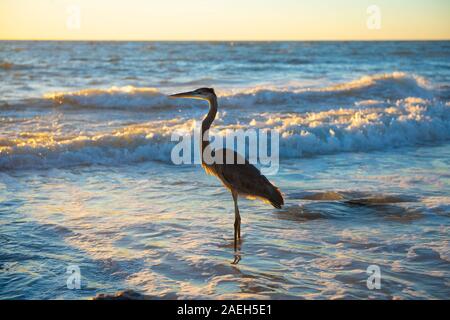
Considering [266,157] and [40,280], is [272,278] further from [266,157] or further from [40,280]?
[266,157]

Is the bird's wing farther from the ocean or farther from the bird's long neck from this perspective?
the ocean

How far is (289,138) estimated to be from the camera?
492 inches

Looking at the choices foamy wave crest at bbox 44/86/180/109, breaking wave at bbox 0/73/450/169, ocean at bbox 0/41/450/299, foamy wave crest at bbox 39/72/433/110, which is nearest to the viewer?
ocean at bbox 0/41/450/299

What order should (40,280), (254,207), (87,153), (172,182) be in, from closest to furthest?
(40,280)
(254,207)
(172,182)
(87,153)

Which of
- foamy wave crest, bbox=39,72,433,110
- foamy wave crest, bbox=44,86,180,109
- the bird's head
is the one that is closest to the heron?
the bird's head

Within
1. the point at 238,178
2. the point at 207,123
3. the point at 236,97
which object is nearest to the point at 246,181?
the point at 238,178

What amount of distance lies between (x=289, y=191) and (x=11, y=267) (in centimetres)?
441

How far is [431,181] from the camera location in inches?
360

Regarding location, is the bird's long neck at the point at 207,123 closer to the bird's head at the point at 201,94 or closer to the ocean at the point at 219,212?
the bird's head at the point at 201,94

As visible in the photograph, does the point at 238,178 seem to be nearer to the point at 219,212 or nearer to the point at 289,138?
the point at 219,212

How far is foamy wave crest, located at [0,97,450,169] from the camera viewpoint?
10750 mm

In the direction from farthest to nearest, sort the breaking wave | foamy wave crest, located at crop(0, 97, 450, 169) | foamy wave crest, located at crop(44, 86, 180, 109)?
1. foamy wave crest, located at crop(44, 86, 180, 109)
2. the breaking wave
3. foamy wave crest, located at crop(0, 97, 450, 169)

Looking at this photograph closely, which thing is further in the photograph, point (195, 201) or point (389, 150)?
point (389, 150)

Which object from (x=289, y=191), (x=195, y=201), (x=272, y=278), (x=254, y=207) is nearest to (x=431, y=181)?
(x=289, y=191)
